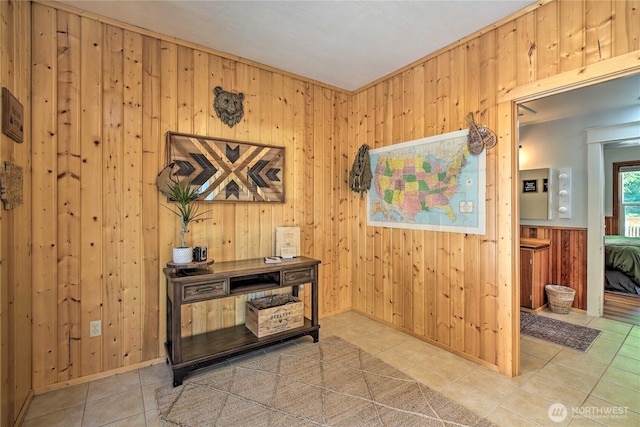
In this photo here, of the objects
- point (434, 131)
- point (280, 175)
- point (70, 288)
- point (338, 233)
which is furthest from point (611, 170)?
point (70, 288)

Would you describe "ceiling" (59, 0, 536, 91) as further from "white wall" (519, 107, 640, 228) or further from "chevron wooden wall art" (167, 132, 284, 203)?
"white wall" (519, 107, 640, 228)

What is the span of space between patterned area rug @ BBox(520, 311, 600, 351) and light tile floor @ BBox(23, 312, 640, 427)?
0.11m

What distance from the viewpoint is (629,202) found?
6.14 m

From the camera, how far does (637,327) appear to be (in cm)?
335

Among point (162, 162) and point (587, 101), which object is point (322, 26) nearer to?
point (162, 162)

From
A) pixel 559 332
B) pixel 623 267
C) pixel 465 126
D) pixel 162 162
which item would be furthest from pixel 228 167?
pixel 623 267

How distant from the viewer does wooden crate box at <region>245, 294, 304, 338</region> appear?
2.73 m

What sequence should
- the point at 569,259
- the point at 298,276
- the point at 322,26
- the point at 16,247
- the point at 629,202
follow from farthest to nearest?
the point at 629,202 < the point at 569,259 < the point at 298,276 < the point at 322,26 < the point at 16,247

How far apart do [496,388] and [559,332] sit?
64.5 inches

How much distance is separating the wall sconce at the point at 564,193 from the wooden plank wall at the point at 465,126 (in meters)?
2.52

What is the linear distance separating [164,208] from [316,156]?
5.74 feet

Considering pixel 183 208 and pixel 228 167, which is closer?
pixel 183 208

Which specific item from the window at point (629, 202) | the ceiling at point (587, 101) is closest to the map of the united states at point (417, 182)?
the ceiling at point (587, 101)

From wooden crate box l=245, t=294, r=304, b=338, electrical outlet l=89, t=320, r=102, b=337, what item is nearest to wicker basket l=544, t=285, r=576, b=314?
wooden crate box l=245, t=294, r=304, b=338
